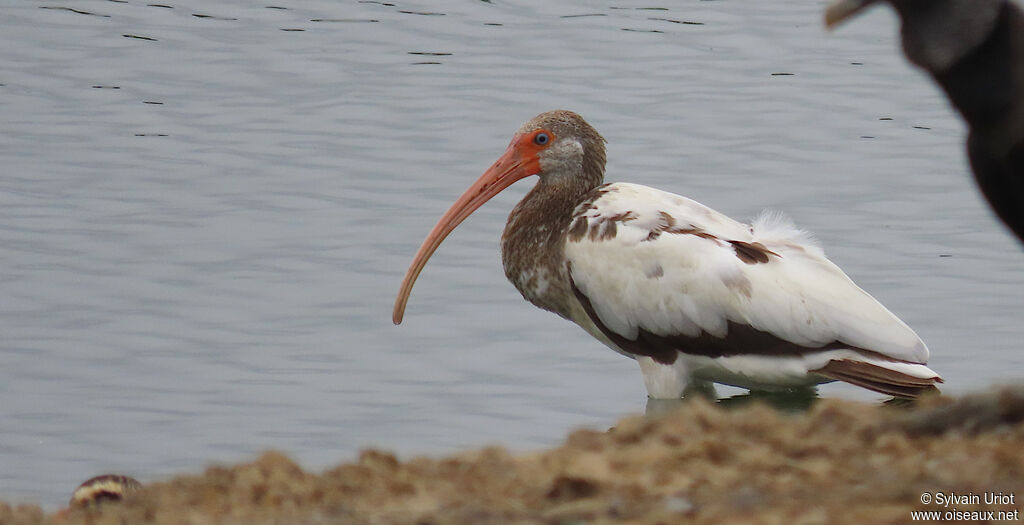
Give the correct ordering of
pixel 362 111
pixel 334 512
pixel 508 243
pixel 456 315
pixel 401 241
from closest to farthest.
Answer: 1. pixel 334 512
2. pixel 508 243
3. pixel 456 315
4. pixel 401 241
5. pixel 362 111

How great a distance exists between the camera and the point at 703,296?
9.67m

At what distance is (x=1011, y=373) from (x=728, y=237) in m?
2.28

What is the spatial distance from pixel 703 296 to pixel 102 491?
3.66m

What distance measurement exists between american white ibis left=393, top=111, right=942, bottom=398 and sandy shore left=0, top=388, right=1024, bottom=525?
9.73ft

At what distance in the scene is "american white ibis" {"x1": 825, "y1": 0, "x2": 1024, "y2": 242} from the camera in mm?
5555

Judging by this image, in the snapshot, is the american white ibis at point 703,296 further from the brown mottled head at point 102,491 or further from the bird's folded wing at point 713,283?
the brown mottled head at point 102,491

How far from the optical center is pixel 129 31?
1855 centimetres

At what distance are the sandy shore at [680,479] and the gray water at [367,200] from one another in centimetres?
340

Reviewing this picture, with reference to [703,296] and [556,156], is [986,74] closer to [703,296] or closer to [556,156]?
[703,296]

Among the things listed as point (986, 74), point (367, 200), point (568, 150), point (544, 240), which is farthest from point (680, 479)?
point (367, 200)

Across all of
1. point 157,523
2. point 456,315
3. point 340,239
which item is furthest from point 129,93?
point 157,523

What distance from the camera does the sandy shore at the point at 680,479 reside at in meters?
5.12

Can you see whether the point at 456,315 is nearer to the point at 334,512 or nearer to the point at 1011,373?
the point at 1011,373

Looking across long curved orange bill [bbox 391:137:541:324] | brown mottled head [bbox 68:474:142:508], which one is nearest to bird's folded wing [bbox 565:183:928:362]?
long curved orange bill [bbox 391:137:541:324]
